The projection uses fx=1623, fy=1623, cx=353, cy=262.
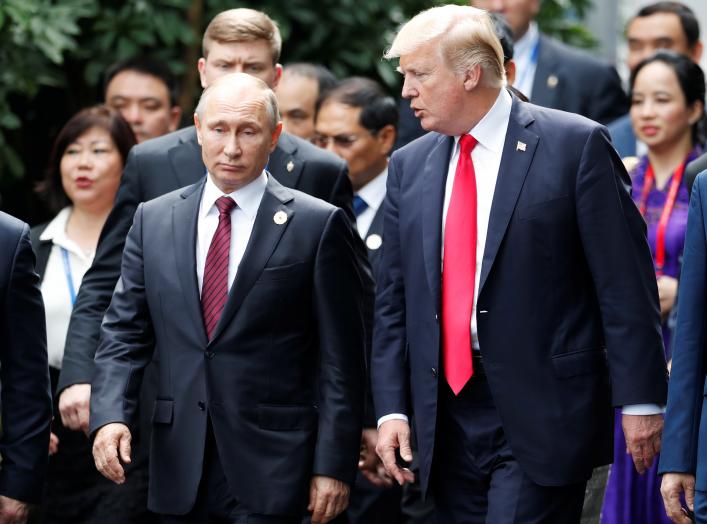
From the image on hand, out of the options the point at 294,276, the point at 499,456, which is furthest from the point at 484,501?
the point at 294,276

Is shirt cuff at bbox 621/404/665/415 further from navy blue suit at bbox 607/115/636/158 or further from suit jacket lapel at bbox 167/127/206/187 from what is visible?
navy blue suit at bbox 607/115/636/158

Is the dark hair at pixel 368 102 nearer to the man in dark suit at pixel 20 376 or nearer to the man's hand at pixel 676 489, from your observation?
the man in dark suit at pixel 20 376

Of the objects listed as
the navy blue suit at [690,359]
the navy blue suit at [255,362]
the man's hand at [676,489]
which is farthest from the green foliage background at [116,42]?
the man's hand at [676,489]

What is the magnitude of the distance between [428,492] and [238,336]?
0.86 meters

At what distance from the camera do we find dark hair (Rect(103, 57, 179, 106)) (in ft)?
27.5

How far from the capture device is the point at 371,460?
6383 millimetres

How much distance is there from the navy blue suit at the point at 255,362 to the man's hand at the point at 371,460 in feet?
2.29

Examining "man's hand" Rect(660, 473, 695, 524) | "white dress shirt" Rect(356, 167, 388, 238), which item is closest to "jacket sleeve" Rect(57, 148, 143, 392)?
"white dress shirt" Rect(356, 167, 388, 238)

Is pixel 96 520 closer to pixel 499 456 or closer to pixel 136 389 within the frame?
pixel 136 389

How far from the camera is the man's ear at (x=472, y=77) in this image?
17.9 feet

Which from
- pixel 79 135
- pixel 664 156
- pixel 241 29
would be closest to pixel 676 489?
pixel 241 29

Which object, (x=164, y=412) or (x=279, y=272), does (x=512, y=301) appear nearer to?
(x=279, y=272)

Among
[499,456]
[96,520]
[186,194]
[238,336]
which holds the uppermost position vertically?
[186,194]

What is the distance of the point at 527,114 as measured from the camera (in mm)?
5527
